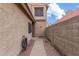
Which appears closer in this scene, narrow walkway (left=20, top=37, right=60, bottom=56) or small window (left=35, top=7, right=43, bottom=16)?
narrow walkway (left=20, top=37, right=60, bottom=56)

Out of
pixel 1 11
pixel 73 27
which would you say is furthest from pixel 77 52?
pixel 1 11

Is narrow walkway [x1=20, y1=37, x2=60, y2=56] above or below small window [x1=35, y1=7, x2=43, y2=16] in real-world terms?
below

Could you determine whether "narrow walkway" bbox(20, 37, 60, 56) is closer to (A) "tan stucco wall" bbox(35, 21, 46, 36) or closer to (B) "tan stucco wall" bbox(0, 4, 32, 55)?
(B) "tan stucco wall" bbox(0, 4, 32, 55)

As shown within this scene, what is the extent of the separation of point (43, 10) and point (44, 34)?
283 centimetres

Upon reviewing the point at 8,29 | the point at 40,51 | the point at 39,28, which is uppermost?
the point at 8,29

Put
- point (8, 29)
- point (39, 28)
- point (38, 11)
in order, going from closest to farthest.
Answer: point (8, 29)
point (39, 28)
point (38, 11)

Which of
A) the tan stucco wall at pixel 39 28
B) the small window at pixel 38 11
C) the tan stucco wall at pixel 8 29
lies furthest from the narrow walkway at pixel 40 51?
the small window at pixel 38 11

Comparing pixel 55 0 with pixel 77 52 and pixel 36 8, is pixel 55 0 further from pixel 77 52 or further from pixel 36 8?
pixel 36 8

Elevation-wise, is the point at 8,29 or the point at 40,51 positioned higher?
the point at 8,29

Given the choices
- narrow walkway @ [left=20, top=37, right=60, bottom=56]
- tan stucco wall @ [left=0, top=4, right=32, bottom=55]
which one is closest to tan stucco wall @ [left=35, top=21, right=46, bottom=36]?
narrow walkway @ [left=20, top=37, right=60, bottom=56]

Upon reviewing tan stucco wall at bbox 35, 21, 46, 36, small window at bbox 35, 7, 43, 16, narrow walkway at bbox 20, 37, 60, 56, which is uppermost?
small window at bbox 35, 7, 43, 16

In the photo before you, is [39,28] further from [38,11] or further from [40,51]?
[40,51]

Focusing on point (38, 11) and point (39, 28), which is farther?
point (38, 11)

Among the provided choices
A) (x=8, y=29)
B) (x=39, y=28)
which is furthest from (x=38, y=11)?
(x=8, y=29)
